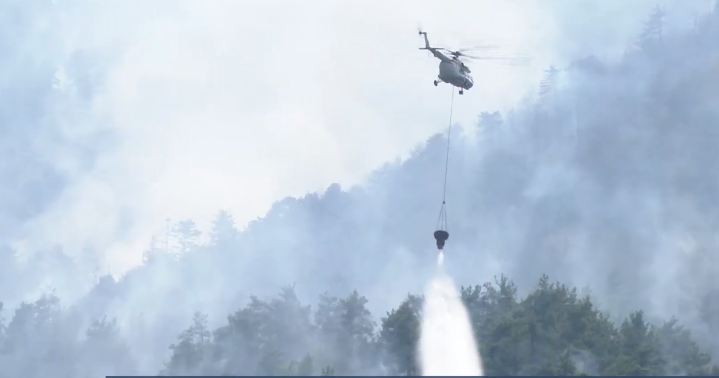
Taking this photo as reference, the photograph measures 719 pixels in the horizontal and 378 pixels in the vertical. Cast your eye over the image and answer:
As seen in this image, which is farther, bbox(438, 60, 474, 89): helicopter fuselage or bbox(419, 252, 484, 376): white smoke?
bbox(419, 252, 484, 376): white smoke

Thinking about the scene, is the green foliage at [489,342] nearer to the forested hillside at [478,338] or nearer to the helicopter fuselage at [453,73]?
the forested hillside at [478,338]

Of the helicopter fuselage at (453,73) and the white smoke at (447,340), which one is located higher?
the helicopter fuselage at (453,73)

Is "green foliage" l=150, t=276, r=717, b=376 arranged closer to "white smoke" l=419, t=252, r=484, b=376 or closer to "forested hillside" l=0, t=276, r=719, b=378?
"forested hillside" l=0, t=276, r=719, b=378

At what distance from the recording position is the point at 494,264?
150 metres

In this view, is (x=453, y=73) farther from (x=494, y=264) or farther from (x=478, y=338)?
(x=494, y=264)

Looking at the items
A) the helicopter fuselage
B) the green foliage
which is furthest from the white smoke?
the helicopter fuselage

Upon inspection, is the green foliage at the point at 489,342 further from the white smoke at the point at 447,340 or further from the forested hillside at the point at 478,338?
the white smoke at the point at 447,340

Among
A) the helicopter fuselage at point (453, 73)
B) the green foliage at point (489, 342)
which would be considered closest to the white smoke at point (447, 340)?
the green foliage at point (489, 342)

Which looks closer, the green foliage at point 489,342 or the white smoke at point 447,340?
the green foliage at point 489,342

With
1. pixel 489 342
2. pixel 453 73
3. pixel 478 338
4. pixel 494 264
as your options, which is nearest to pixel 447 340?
pixel 478 338

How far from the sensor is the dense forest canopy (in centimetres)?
8312

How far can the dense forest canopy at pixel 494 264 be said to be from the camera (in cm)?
8312

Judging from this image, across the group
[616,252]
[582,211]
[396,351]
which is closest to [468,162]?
[582,211]

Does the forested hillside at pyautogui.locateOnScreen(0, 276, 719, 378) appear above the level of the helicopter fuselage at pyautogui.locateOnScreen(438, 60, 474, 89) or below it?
below
